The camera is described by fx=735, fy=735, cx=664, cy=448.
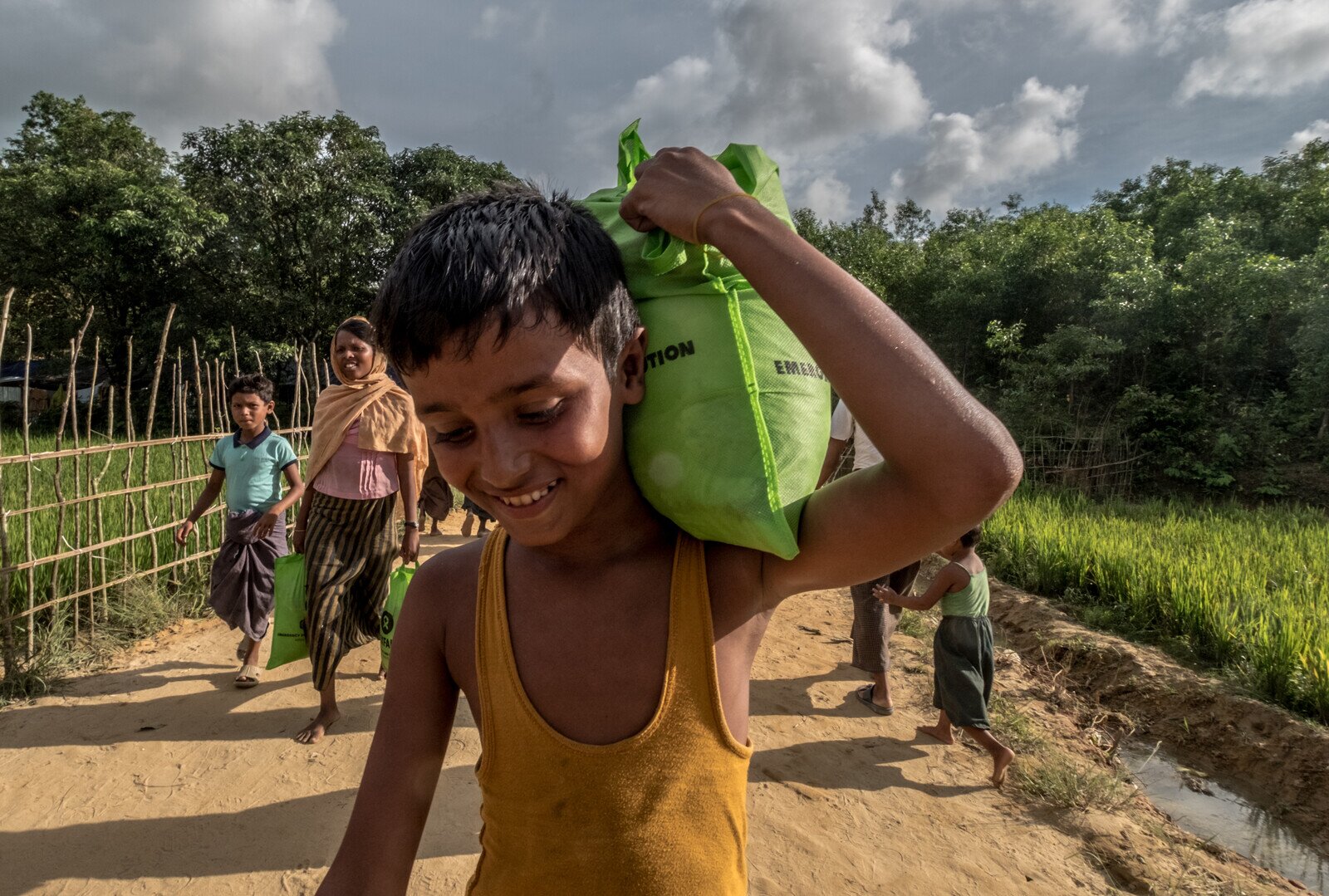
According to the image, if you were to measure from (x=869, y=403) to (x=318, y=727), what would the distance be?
388cm

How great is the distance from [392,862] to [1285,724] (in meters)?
5.56

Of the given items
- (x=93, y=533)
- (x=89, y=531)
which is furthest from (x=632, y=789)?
(x=93, y=533)

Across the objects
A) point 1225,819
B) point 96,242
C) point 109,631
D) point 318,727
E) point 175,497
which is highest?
point 96,242

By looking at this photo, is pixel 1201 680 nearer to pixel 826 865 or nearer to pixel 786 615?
pixel 786 615

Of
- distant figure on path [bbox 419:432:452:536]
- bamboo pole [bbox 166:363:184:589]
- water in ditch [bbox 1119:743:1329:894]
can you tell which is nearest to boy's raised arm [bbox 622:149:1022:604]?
distant figure on path [bbox 419:432:452:536]

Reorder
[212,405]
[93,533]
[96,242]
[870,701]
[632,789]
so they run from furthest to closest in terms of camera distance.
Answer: [96,242] < [212,405] < [93,533] < [870,701] < [632,789]

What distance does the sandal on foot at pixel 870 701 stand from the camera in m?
4.40

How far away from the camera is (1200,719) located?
4.88 meters

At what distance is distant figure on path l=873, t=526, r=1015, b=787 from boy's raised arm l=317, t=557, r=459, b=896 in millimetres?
3111

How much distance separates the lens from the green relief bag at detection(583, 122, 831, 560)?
0.88 metres

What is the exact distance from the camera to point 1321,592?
5809 mm

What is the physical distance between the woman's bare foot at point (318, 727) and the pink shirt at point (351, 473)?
3.77 ft

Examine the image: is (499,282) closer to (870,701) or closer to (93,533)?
(870,701)

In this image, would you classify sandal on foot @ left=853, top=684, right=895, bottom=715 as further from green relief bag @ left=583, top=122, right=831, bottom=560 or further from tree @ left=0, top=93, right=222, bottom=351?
tree @ left=0, top=93, right=222, bottom=351
